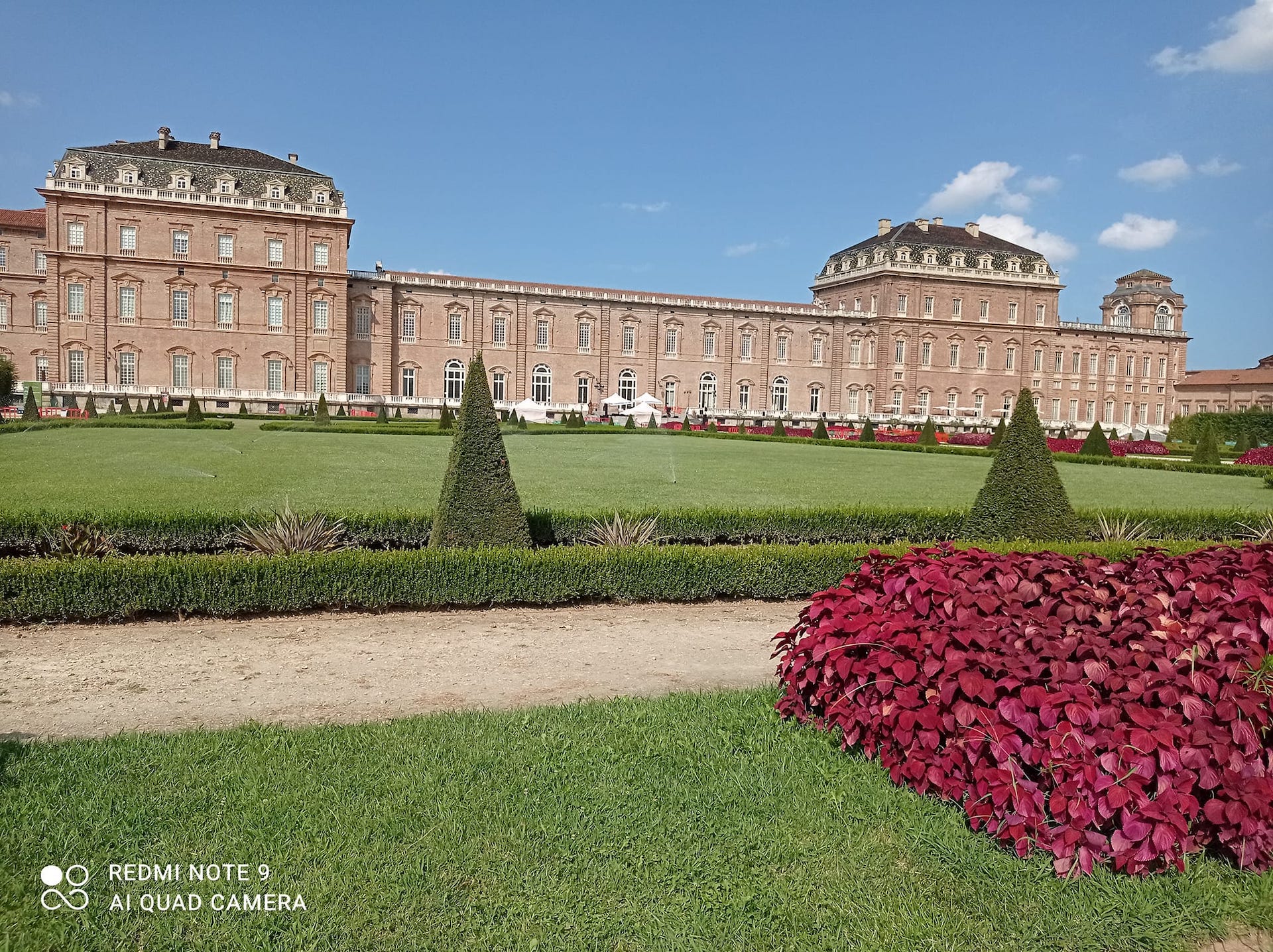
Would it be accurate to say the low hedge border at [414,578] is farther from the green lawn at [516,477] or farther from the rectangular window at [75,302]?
the rectangular window at [75,302]

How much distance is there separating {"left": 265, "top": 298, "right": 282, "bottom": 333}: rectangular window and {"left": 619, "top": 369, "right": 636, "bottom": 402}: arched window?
60.8ft

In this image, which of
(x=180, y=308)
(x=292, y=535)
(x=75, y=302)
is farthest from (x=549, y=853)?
(x=75, y=302)

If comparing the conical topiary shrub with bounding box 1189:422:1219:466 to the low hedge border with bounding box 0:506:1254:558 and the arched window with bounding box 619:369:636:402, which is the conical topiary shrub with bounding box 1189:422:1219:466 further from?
the arched window with bounding box 619:369:636:402

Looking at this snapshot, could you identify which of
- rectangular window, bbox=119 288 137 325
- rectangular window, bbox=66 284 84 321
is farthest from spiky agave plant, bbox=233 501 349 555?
rectangular window, bbox=66 284 84 321

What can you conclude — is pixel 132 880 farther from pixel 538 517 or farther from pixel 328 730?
pixel 538 517

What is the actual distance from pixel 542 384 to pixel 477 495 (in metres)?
42.5

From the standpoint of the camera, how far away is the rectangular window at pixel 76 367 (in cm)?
4078

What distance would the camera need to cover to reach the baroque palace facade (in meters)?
41.2

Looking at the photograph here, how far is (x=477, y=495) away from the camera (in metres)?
7.16

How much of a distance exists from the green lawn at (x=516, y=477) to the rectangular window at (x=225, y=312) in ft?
74.1

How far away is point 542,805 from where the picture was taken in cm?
300

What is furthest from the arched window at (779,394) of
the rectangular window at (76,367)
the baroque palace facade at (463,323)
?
the rectangular window at (76,367)

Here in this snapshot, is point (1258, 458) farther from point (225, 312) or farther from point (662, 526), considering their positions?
point (225, 312)

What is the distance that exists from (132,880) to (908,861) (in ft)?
7.68
